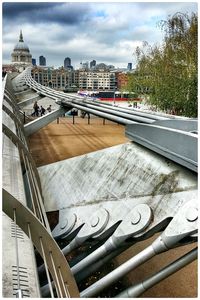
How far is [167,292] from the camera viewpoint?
5.29 meters

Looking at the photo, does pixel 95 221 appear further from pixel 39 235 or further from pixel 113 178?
pixel 39 235

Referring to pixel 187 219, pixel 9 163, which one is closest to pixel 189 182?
pixel 187 219

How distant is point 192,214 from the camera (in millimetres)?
2914

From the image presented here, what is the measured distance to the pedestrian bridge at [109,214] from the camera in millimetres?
2762

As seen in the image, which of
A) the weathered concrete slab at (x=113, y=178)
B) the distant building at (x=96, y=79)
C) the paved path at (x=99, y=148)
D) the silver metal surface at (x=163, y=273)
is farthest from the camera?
the distant building at (x=96, y=79)

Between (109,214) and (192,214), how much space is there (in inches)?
54.6

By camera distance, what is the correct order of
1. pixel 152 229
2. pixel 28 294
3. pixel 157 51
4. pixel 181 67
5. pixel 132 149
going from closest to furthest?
pixel 28 294
pixel 152 229
pixel 132 149
pixel 181 67
pixel 157 51

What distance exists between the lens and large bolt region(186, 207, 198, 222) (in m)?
2.88

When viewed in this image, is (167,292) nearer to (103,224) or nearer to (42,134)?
(103,224)

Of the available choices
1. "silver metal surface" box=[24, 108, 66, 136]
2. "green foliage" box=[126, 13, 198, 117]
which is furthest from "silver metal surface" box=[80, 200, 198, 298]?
"green foliage" box=[126, 13, 198, 117]

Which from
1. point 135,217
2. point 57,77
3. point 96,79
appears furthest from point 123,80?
point 96,79

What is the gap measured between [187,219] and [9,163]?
10.7ft

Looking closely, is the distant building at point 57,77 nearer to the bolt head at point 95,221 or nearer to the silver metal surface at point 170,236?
the bolt head at point 95,221

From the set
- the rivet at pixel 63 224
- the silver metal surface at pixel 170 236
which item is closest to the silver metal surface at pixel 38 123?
the rivet at pixel 63 224
